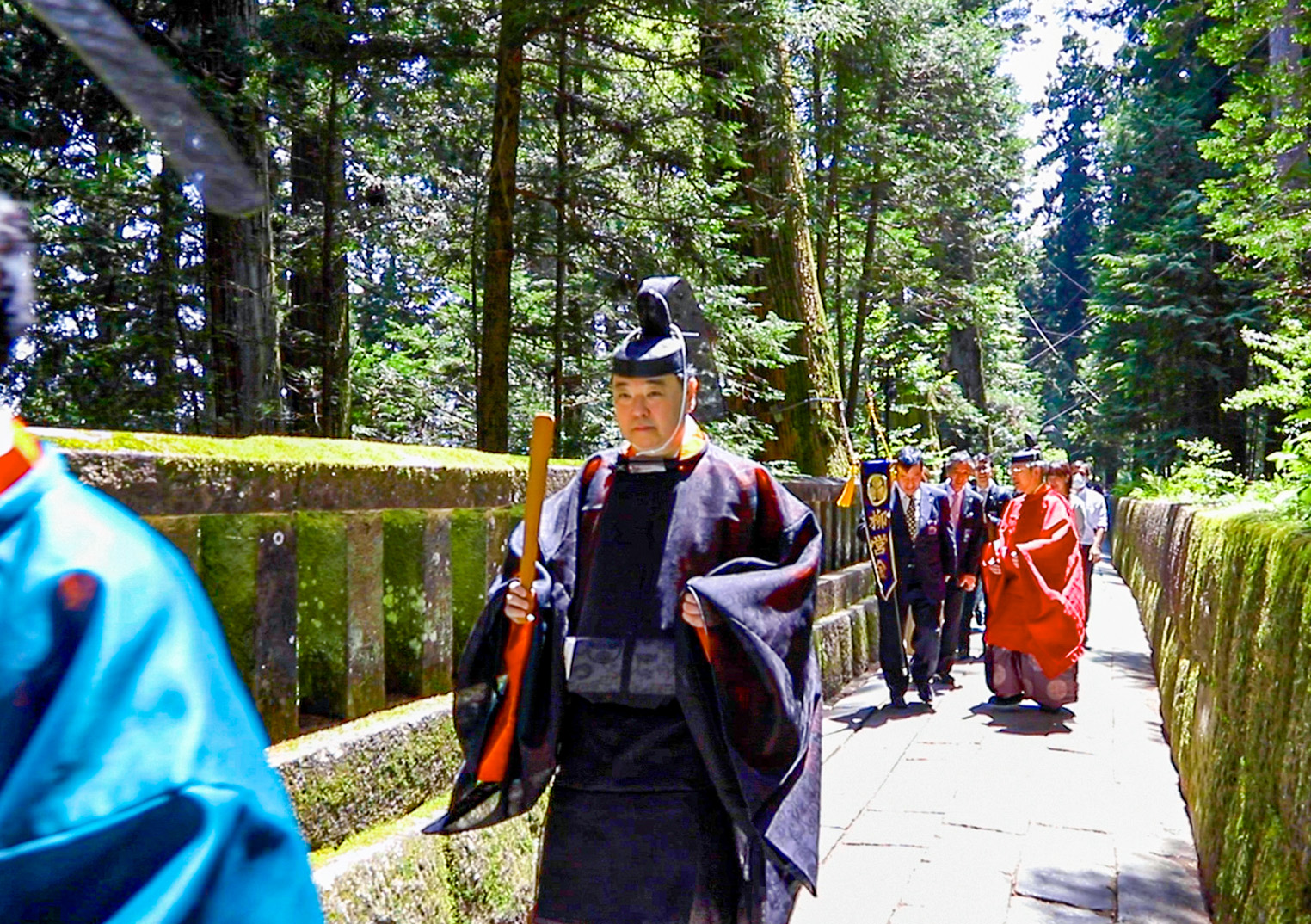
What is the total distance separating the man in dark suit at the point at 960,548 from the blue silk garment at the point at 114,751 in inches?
394

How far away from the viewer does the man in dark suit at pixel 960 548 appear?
35.4 ft

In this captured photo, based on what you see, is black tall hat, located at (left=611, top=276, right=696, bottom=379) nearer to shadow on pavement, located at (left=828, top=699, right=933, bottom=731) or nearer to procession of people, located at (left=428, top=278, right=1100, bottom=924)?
procession of people, located at (left=428, top=278, right=1100, bottom=924)

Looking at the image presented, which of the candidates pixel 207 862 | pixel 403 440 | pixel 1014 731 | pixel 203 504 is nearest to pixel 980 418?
pixel 403 440

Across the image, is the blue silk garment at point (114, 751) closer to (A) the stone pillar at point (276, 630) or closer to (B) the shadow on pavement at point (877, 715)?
(A) the stone pillar at point (276, 630)

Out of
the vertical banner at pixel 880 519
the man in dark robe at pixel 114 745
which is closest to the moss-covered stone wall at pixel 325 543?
the man in dark robe at pixel 114 745

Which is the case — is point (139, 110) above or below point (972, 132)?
below

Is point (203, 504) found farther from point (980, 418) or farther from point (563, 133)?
point (980, 418)

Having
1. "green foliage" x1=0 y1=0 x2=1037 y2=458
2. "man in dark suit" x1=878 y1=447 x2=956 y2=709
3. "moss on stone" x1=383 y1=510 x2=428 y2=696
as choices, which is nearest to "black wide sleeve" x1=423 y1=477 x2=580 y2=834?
"moss on stone" x1=383 y1=510 x2=428 y2=696

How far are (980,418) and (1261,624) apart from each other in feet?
74.2

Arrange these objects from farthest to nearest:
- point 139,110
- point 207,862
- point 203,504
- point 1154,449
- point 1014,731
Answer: point 1154,449 < point 1014,731 < point 203,504 < point 207,862 < point 139,110

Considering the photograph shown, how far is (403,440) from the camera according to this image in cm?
1292

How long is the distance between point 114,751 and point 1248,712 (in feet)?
13.9

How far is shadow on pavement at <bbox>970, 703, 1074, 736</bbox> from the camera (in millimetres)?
8750

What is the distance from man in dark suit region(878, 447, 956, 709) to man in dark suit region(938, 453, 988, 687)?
48 centimetres
